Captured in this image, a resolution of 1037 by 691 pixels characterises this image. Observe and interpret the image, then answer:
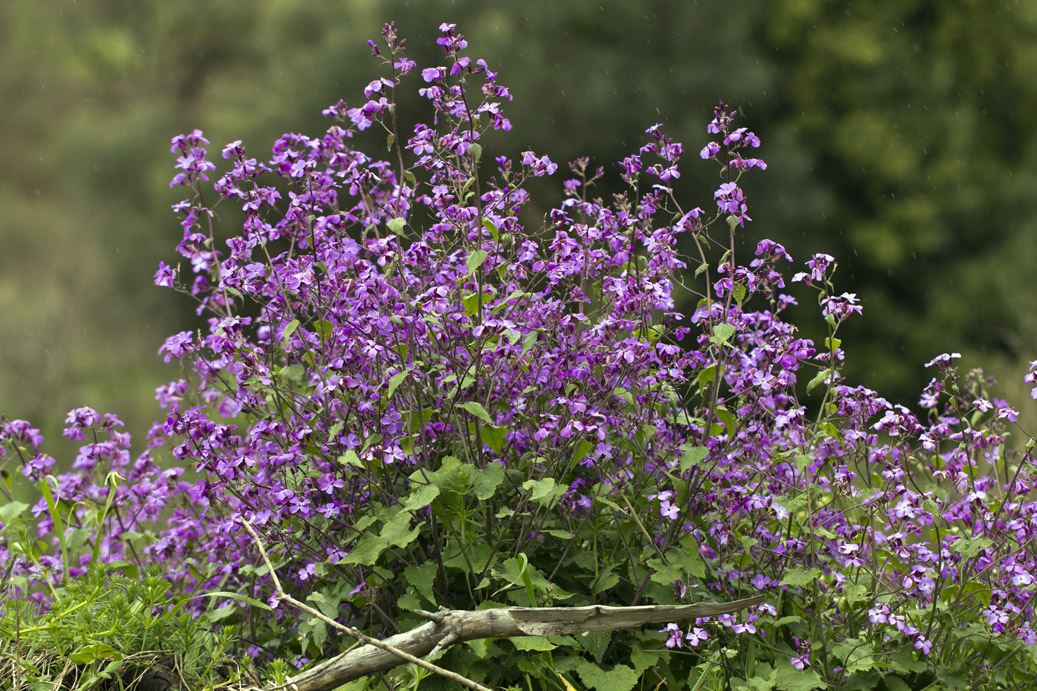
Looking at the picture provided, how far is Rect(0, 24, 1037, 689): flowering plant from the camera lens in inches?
108

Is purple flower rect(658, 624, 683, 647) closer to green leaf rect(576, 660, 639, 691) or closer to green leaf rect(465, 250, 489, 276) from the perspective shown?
green leaf rect(576, 660, 639, 691)

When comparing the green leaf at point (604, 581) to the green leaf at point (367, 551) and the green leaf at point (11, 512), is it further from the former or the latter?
the green leaf at point (11, 512)

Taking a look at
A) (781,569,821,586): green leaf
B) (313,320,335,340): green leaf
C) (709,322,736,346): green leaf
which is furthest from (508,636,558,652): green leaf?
(313,320,335,340): green leaf

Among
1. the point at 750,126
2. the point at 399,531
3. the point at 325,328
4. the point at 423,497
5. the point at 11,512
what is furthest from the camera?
the point at 750,126

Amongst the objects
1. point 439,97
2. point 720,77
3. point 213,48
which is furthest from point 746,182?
point 213,48

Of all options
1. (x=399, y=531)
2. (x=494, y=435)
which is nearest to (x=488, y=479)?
(x=494, y=435)

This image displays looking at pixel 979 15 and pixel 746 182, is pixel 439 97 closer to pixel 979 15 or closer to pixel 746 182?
pixel 746 182

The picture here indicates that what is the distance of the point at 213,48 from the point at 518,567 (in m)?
15.7

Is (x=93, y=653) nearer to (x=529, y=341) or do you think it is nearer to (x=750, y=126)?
(x=529, y=341)

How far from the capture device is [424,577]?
2695 millimetres

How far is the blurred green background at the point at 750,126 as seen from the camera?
36.5 feet

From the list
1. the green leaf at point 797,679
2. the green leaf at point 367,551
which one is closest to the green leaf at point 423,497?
the green leaf at point 367,551

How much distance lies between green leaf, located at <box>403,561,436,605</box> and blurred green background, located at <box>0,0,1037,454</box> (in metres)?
8.59

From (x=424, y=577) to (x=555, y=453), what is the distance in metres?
0.51
